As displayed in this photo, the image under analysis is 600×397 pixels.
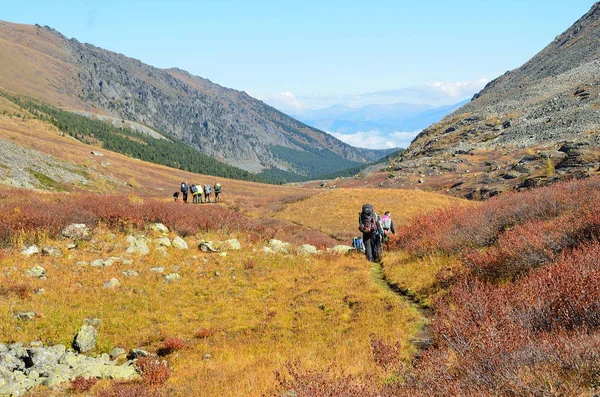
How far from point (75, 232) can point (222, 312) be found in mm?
8673

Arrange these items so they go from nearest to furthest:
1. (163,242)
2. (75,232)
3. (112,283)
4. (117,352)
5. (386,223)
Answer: (117,352) < (112,283) < (75,232) < (163,242) < (386,223)

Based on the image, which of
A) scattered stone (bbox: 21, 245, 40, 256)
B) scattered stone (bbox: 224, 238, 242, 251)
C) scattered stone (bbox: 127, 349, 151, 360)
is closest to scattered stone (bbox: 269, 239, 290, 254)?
scattered stone (bbox: 224, 238, 242, 251)

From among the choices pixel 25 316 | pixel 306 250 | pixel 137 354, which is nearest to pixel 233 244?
pixel 306 250

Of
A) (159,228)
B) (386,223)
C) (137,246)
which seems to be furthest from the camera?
(386,223)

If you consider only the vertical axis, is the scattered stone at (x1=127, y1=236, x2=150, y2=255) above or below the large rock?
above

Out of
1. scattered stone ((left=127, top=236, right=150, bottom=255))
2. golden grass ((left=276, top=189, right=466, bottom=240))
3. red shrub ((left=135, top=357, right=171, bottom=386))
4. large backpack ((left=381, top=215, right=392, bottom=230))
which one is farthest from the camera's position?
golden grass ((left=276, top=189, right=466, bottom=240))

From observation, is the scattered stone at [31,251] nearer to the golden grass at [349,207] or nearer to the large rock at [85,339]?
the large rock at [85,339]

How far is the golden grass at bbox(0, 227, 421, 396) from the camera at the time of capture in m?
8.55

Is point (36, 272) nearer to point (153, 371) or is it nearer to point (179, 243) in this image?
point (179, 243)

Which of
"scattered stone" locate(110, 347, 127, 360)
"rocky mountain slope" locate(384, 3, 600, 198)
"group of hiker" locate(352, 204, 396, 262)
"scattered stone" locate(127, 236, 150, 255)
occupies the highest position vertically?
"rocky mountain slope" locate(384, 3, 600, 198)

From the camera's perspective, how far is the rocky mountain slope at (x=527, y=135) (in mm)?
64750

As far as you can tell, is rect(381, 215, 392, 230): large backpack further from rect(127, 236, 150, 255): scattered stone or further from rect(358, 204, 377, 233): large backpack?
rect(127, 236, 150, 255): scattered stone

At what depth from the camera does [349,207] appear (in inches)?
1640

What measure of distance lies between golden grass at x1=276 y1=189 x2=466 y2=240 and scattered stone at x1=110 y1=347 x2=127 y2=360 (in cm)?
2364
